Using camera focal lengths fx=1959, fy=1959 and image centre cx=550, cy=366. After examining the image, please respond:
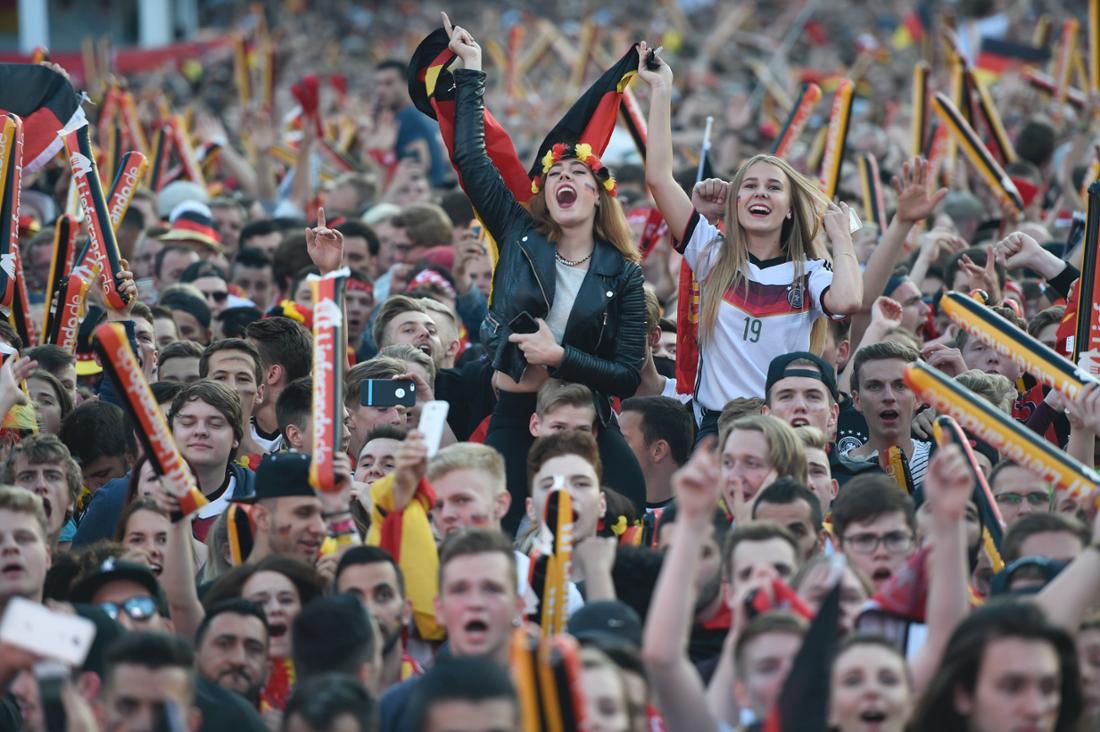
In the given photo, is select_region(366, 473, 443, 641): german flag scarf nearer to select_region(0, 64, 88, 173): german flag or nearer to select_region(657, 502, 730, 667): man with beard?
select_region(657, 502, 730, 667): man with beard

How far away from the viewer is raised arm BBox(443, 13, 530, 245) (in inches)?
304

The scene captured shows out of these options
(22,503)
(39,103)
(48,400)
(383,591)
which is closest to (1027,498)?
(383,591)

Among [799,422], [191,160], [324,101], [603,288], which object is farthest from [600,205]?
[324,101]

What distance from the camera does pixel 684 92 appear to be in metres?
22.5

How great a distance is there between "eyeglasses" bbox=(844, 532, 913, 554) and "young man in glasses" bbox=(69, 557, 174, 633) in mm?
2185

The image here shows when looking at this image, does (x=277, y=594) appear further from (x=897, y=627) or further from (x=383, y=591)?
(x=897, y=627)

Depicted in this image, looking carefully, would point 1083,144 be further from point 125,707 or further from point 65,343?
point 125,707

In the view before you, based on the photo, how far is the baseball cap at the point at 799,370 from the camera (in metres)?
7.59

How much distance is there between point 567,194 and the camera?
7652mm

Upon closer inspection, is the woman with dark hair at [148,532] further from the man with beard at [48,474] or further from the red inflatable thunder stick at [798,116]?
the red inflatable thunder stick at [798,116]

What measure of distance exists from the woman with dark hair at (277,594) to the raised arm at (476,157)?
1.96 metres

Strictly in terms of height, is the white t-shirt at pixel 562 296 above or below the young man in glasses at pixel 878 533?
above

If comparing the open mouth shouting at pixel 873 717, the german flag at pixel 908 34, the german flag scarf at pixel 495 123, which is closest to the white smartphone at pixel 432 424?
the german flag scarf at pixel 495 123

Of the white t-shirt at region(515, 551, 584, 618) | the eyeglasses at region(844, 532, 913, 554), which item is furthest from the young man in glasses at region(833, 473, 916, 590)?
the white t-shirt at region(515, 551, 584, 618)
